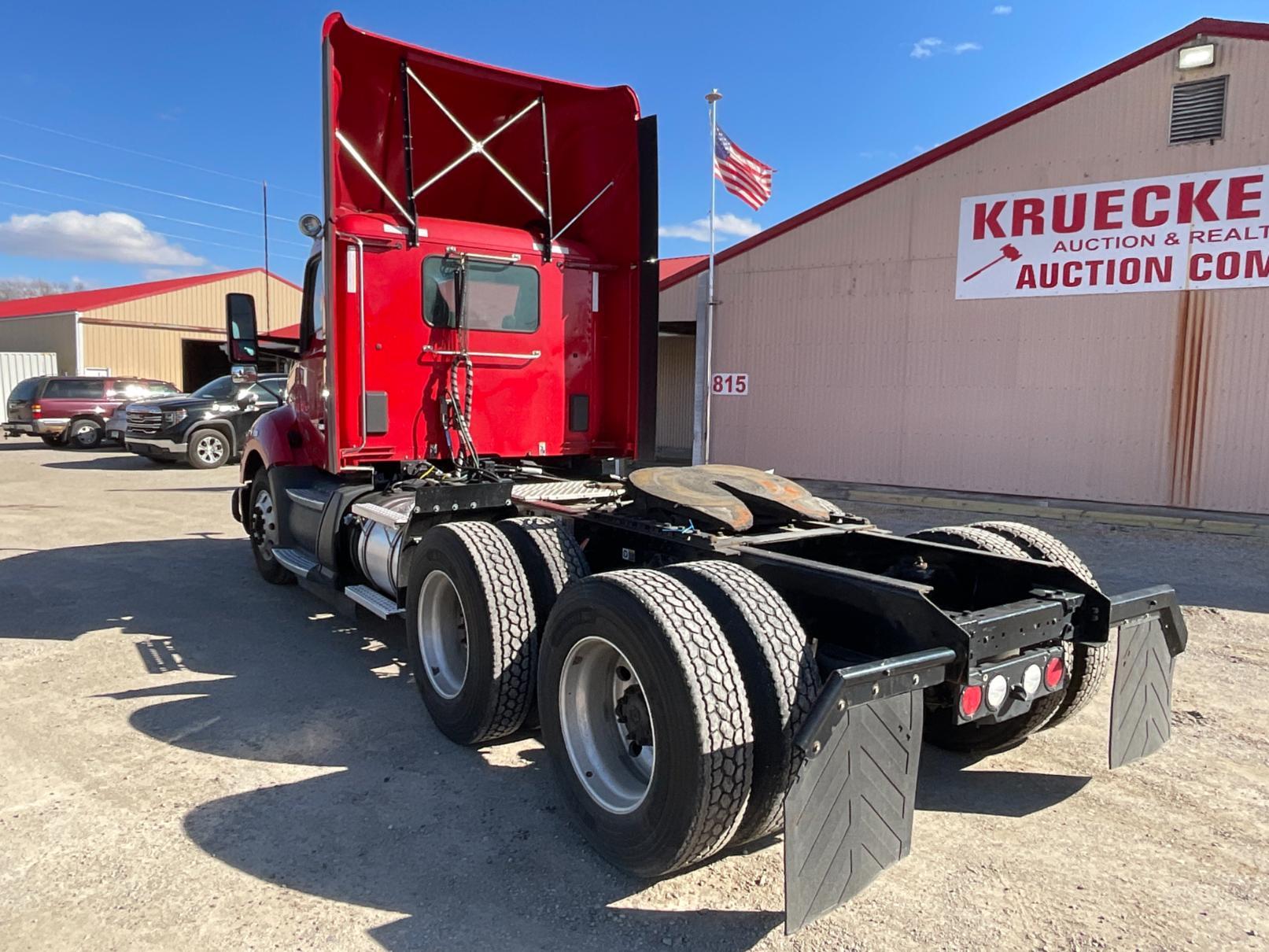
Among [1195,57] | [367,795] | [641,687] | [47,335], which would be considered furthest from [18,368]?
[641,687]

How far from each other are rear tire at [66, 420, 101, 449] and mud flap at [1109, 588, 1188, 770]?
24.0 metres

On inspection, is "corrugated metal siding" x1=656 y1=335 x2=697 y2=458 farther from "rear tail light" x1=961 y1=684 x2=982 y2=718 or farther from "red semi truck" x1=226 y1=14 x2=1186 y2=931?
"rear tail light" x1=961 y1=684 x2=982 y2=718

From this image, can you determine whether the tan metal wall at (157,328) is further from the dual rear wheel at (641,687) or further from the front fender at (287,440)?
the dual rear wheel at (641,687)

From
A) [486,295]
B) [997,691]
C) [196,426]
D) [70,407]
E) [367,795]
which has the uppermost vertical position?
[486,295]

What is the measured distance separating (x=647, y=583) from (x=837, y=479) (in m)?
11.2

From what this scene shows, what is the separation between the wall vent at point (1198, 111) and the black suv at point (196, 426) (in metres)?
15.3

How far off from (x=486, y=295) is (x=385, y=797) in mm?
3428

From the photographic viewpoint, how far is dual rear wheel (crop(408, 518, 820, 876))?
2625mm

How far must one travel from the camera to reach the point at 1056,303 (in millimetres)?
11742

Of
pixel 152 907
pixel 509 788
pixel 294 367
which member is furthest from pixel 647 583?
pixel 294 367

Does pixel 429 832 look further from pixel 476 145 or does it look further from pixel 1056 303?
pixel 1056 303

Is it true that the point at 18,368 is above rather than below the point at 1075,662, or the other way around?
above

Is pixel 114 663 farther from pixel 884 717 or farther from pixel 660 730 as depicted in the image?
pixel 884 717

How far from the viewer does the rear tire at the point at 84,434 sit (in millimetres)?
21500
